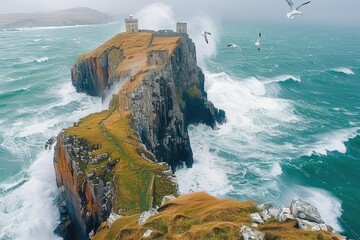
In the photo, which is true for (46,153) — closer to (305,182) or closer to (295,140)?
(305,182)

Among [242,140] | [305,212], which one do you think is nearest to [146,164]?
[305,212]

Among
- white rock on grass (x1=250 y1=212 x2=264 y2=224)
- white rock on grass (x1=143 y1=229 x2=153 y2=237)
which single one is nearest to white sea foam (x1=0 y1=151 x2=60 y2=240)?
white rock on grass (x1=143 y1=229 x2=153 y2=237)

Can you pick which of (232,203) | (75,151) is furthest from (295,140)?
(232,203)

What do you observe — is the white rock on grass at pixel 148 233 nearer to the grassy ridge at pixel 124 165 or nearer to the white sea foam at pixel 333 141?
the grassy ridge at pixel 124 165

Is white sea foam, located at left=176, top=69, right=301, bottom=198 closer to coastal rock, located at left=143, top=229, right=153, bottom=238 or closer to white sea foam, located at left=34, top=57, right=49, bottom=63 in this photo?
coastal rock, located at left=143, top=229, right=153, bottom=238

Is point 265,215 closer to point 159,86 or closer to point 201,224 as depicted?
point 201,224

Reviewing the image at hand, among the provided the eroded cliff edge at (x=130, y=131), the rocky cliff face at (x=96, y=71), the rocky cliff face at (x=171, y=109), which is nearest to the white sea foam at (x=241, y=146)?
the rocky cliff face at (x=171, y=109)
